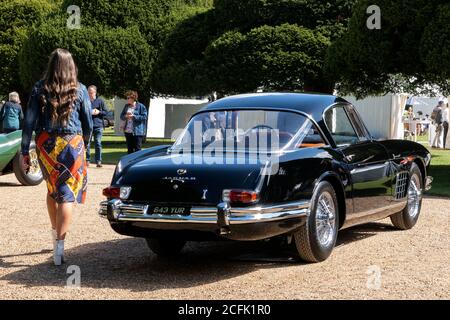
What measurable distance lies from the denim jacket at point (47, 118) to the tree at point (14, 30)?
30427mm

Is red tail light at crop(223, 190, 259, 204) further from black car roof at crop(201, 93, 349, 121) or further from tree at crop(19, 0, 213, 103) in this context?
tree at crop(19, 0, 213, 103)

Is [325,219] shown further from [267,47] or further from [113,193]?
[267,47]

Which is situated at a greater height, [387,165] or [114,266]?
[387,165]

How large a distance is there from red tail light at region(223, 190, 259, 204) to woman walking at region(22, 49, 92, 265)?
5.18 ft

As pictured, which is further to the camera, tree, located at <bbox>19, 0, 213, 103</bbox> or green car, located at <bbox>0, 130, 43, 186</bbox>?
tree, located at <bbox>19, 0, 213, 103</bbox>

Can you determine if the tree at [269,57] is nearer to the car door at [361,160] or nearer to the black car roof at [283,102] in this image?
the car door at [361,160]

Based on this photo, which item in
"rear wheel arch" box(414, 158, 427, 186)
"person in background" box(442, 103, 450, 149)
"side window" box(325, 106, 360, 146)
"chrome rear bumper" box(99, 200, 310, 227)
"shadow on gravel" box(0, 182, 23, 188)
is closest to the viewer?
"chrome rear bumper" box(99, 200, 310, 227)

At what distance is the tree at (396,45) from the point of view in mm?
15695

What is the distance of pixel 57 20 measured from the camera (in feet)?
104

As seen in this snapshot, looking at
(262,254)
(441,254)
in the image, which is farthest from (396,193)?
(262,254)

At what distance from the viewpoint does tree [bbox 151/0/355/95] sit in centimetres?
2458

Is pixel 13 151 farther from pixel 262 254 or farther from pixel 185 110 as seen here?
pixel 185 110

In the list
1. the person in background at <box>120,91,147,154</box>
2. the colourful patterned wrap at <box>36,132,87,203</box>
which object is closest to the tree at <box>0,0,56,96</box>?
the person in background at <box>120,91,147,154</box>
